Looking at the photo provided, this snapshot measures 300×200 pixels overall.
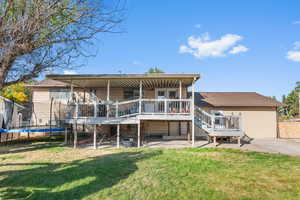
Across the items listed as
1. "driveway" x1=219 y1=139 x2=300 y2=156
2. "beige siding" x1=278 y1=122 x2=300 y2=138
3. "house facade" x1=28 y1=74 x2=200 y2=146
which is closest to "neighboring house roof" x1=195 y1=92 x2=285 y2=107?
"house facade" x1=28 y1=74 x2=200 y2=146

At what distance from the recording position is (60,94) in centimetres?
1345

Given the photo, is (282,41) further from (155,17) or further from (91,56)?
(91,56)

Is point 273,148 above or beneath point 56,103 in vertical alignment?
beneath

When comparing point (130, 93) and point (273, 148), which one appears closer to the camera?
point (273, 148)

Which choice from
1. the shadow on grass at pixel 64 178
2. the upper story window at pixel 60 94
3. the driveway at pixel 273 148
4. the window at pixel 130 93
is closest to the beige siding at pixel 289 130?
the driveway at pixel 273 148

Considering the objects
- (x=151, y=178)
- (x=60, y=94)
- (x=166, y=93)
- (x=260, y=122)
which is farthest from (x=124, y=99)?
(x=260, y=122)

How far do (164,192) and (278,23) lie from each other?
1438 centimetres

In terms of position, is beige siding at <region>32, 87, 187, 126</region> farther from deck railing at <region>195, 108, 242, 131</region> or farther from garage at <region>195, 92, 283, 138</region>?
deck railing at <region>195, 108, 242, 131</region>

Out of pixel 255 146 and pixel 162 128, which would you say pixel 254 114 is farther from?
pixel 162 128

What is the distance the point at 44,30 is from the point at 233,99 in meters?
13.5

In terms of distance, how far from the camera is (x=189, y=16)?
430 inches

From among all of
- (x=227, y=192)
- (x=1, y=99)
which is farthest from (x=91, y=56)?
(x=1, y=99)

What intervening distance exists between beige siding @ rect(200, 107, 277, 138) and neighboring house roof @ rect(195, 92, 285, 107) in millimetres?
435

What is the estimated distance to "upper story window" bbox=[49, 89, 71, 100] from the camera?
13.3 m
